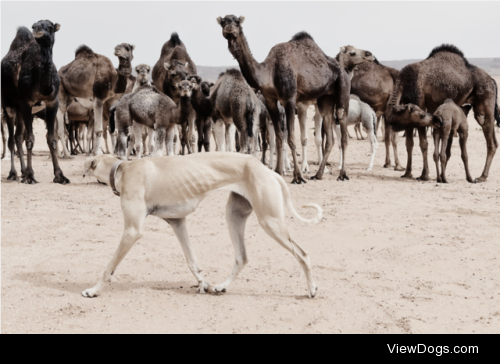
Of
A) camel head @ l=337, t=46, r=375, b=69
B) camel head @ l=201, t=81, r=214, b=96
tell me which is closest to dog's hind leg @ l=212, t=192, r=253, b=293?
camel head @ l=201, t=81, r=214, b=96

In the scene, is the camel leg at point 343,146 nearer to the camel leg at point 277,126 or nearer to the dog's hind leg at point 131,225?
the camel leg at point 277,126

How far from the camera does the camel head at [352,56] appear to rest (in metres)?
13.1

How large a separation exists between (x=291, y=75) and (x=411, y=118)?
2.55m

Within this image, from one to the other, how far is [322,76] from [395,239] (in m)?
5.01

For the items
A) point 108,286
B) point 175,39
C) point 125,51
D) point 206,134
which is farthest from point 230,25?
point 108,286

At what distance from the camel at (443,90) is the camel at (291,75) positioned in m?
1.20

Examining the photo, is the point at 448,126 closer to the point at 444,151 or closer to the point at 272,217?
the point at 444,151

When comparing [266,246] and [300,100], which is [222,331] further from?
[300,100]

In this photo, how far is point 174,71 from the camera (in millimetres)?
11703

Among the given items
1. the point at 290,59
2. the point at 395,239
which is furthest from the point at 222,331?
the point at 290,59

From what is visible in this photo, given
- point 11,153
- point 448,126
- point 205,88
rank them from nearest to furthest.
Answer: point 448,126
point 11,153
point 205,88

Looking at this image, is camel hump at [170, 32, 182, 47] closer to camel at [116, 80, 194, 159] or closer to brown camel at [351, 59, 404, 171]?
camel at [116, 80, 194, 159]

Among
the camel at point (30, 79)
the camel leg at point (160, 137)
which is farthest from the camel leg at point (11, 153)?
the camel leg at point (160, 137)

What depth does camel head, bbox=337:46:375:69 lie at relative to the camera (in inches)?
518
